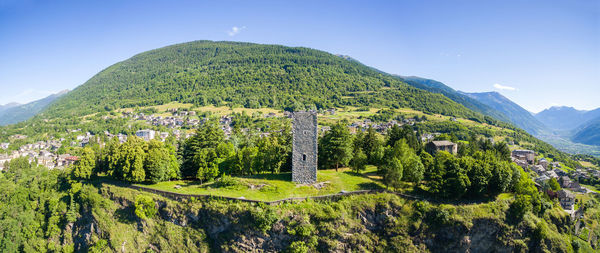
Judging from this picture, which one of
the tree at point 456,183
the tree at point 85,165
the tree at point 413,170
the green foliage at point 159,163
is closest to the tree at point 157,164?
the green foliage at point 159,163

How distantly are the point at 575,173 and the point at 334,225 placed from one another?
98781mm

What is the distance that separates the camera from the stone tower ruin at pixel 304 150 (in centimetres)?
3581

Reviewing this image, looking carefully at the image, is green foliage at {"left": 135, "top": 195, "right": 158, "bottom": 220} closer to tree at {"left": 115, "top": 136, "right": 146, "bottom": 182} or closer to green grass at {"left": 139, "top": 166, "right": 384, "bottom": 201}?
green grass at {"left": 139, "top": 166, "right": 384, "bottom": 201}

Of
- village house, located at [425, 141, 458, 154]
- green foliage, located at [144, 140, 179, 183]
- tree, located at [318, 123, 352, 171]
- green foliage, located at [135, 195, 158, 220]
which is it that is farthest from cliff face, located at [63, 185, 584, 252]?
village house, located at [425, 141, 458, 154]

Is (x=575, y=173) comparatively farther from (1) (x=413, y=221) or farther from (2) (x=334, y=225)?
(2) (x=334, y=225)

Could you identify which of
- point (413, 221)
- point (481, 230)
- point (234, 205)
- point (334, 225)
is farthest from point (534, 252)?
point (234, 205)

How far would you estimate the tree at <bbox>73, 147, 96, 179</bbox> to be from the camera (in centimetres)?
4291

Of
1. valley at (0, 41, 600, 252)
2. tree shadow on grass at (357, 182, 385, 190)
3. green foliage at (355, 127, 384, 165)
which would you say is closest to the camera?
valley at (0, 41, 600, 252)

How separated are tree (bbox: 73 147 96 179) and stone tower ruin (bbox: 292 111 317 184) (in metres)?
32.9

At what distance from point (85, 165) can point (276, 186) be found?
3157cm

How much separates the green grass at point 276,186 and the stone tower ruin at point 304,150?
1.36 m

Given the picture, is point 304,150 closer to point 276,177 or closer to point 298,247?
point 276,177

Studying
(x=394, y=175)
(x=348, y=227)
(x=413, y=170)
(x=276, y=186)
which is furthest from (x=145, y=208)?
(x=413, y=170)

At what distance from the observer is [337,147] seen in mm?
41312
